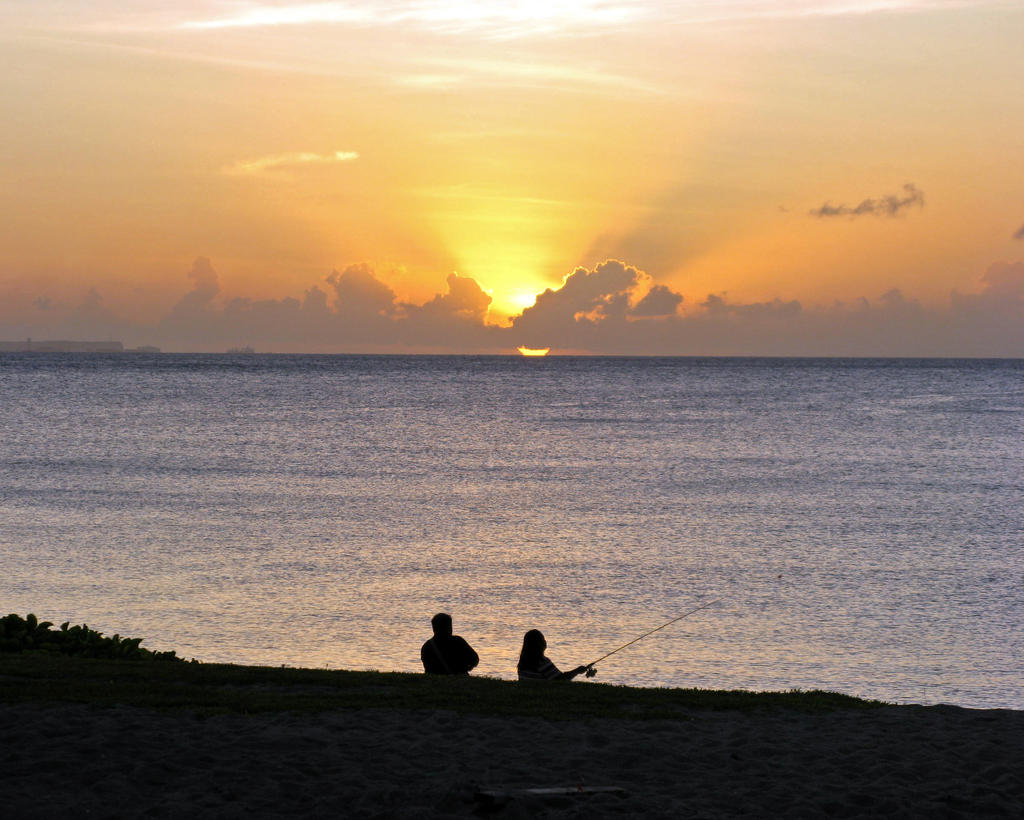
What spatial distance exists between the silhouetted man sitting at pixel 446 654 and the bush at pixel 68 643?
310 centimetres

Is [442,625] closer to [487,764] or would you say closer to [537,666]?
[537,666]

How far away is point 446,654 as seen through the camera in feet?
43.4

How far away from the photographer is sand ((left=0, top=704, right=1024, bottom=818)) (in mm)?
8133

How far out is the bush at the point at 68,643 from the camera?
1337cm

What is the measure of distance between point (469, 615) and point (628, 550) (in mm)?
7661

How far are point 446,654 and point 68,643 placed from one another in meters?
4.66

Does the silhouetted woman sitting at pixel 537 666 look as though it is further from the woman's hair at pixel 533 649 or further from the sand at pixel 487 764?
the sand at pixel 487 764

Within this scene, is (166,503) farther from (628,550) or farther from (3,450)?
(3,450)

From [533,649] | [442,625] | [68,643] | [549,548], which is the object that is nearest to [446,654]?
[442,625]

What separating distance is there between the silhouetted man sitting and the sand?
2.43 metres

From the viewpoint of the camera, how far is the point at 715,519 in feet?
104

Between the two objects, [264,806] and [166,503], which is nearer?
[264,806]

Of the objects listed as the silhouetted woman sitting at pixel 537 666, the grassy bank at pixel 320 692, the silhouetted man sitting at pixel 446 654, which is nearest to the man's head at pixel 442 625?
the silhouetted man sitting at pixel 446 654

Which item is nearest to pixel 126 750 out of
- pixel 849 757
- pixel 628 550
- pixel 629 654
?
pixel 849 757
